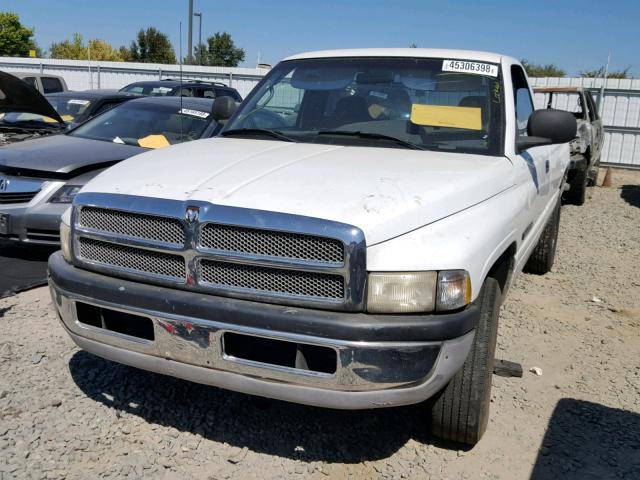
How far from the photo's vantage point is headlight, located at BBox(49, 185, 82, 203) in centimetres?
529

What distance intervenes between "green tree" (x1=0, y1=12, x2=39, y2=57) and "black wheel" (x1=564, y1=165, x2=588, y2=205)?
2166 inches

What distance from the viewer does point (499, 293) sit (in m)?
2.95

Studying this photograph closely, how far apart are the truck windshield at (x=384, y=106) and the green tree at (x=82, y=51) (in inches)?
2339

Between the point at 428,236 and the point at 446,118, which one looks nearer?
the point at 428,236

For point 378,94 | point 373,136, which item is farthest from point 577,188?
point 373,136

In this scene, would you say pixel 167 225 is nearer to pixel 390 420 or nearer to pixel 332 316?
pixel 332 316

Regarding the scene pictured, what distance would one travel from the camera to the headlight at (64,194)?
5293mm

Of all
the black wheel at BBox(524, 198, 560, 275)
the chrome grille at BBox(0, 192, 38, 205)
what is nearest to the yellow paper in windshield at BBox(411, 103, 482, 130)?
the black wheel at BBox(524, 198, 560, 275)

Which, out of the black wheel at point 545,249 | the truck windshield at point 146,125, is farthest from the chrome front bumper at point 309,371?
the truck windshield at point 146,125

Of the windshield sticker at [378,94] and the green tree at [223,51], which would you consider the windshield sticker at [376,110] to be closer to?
the windshield sticker at [378,94]

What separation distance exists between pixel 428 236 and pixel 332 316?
0.49 metres

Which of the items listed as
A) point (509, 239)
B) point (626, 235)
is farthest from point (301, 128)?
point (626, 235)

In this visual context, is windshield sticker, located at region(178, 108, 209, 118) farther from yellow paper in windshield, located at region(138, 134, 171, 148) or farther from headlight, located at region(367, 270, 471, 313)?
headlight, located at region(367, 270, 471, 313)

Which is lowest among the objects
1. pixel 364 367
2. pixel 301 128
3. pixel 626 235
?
pixel 626 235
